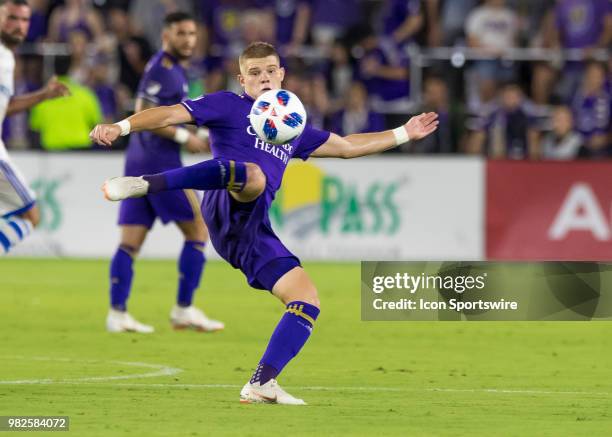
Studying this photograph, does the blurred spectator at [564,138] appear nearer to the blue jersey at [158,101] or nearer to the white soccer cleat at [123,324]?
the blue jersey at [158,101]

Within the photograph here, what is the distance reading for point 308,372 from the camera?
397 inches

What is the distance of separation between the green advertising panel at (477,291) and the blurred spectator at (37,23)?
14012 mm

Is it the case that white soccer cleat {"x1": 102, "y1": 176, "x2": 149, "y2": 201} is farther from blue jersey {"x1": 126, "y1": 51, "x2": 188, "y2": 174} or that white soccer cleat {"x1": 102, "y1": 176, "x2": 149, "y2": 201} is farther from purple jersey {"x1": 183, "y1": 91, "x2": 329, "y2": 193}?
blue jersey {"x1": 126, "y1": 51, "x2": 188, "y2": 174}

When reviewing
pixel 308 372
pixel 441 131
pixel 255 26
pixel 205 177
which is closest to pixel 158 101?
pixel 308 372

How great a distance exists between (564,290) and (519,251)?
31.5 ft

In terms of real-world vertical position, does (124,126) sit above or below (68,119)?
below

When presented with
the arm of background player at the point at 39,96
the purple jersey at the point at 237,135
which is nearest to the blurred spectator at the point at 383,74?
the arm of background player at the point at 39,96

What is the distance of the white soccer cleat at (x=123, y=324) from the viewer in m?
12.6

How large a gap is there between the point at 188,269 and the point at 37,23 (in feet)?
35.8

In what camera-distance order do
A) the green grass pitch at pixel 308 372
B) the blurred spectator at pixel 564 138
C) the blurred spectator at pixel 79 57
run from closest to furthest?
the green grass pitch at pixel 308 372 < the blurred spectator at pixel 564 138 < the blurred spectator at pixel 79 57

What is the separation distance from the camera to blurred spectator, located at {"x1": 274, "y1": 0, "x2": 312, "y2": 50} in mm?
22469

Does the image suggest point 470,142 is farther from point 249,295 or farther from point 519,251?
point 249,295

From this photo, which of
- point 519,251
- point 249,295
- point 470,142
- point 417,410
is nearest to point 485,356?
point 417,410

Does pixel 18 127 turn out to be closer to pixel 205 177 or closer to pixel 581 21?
pixel 581 21
